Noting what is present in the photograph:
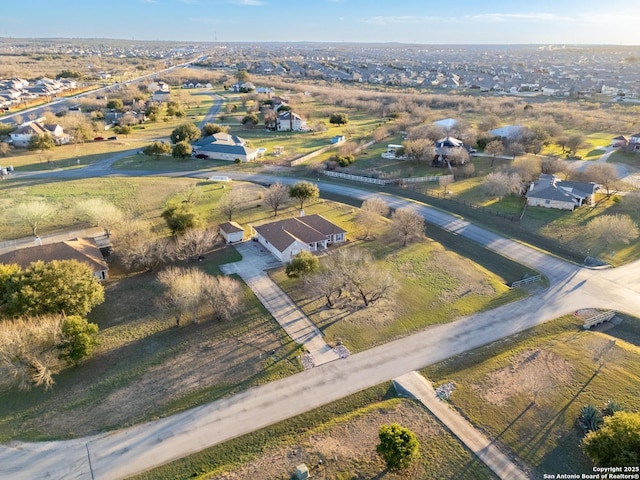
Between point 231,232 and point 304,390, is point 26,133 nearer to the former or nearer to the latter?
point 231,232

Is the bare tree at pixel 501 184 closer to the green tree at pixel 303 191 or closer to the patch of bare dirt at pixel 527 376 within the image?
the green tree at pixel 303 191

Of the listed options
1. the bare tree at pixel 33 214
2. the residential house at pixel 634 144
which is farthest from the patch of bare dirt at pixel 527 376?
the residential house at pixel 634 144

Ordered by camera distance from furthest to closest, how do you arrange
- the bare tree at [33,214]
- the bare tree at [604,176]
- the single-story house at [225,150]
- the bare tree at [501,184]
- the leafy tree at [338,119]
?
1. the leafy tree at [338,119]
2. the single-story house at [225,150]
3. the bare tree at [604,176]
4. the bare tree at [501,184]
5. the bare tree at [33,214]

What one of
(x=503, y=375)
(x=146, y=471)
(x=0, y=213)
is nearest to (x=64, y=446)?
(x=146, y=471)

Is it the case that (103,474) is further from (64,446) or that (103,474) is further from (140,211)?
(140,211)

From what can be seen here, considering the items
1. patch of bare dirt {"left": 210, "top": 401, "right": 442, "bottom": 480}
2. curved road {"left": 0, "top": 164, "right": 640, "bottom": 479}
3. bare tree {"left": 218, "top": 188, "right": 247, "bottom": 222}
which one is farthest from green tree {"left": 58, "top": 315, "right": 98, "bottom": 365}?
bare tree {"left": 218, "top": 188, "right": 247, "bottom": 222}

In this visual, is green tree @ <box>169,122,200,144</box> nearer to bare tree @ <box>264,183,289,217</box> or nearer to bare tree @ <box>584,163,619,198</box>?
bare tree @ <box>264,183,289,217</box>
